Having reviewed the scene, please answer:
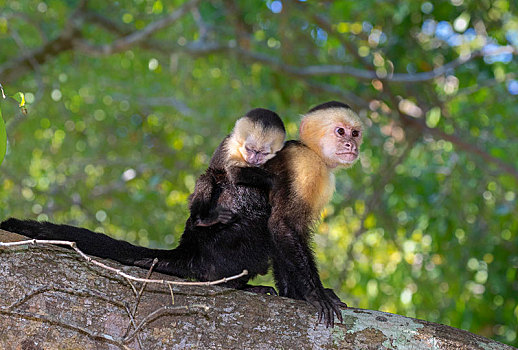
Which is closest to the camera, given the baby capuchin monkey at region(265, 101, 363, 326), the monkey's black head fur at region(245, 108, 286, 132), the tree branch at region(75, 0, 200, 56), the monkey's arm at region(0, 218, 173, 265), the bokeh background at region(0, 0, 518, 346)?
the monkey's arm at region(0, 218, 173, 265)

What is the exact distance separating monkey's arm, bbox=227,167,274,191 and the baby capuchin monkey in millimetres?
44

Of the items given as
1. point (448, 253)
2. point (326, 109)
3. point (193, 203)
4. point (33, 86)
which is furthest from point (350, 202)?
point (33, 86)

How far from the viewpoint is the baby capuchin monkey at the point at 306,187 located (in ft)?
8.40

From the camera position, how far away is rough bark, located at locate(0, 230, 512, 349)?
1.66 metres

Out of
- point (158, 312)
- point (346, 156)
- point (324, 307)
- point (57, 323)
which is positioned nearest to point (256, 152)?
→ point (346, 156)

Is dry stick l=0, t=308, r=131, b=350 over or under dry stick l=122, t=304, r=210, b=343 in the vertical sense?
under

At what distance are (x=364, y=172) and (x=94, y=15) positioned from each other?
339cm

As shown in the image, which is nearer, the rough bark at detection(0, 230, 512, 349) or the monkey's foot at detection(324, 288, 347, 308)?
the rough bark at detection(0, 230, 512, 349)

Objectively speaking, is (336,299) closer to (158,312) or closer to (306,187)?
(306,187)

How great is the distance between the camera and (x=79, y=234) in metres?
2.29

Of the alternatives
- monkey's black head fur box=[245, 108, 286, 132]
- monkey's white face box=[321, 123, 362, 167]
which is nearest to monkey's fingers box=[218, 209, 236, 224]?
monkey's black head fur box=[245, 108, 286, 132]

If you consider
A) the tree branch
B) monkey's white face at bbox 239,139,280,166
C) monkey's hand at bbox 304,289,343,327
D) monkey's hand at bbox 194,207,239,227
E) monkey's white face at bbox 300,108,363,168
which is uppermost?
the tree branch

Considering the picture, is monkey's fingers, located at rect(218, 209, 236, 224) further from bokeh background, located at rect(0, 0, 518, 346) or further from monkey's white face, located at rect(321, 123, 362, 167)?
bokeh background, located at rect(0, 0, 518, 346)

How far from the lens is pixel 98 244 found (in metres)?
2.32
